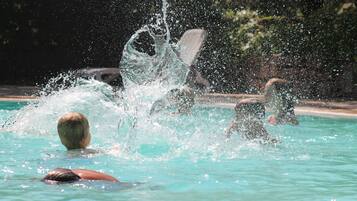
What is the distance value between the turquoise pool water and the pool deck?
2.21 meters

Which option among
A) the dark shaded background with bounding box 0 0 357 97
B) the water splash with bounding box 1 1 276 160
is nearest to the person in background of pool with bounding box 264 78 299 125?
the water splash with bounding box 1 1 276 160

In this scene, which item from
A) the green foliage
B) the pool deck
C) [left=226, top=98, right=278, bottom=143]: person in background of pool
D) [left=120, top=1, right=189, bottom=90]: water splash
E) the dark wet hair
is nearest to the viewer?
the dark wet hair

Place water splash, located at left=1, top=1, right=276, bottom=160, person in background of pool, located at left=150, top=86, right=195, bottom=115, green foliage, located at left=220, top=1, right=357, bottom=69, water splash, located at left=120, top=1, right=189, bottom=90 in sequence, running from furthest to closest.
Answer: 1. green foliage, located at left=220, top=1, right=357, bottom=69
2. person in background of pool, located at left=150, top=86, right=195, bottom=115
3. water splash, located at left=120, top=1, right=189, bottom=90
4. water splash, located at left=1, top=1, right=276, bottom=160

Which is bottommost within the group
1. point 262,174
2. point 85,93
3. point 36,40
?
point 262,174

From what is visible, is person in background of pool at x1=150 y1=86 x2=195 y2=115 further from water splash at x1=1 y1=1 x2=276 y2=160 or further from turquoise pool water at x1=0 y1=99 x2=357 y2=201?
turquoise pool water at x1=0 y1=99 x2=357 y2=201

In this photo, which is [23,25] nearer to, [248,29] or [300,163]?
[248,29]

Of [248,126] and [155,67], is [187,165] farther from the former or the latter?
[155,67]

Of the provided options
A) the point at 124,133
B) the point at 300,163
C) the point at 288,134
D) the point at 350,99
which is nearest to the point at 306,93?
the point at 350,99

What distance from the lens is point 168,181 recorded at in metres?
6.93

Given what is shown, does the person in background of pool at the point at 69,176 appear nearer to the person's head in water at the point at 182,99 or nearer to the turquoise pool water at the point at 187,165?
the turquoise pool water at the point at 187,165

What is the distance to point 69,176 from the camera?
6.20m

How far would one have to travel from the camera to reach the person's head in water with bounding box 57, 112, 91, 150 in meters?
7.78

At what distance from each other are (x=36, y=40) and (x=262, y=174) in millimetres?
17035

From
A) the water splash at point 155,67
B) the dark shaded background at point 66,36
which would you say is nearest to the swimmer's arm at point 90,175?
the water splash at point 155,67
